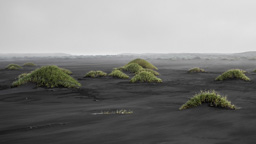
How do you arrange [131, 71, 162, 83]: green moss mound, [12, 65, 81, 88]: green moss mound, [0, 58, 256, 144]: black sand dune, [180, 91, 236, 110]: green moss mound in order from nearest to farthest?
[0, 58, 256, 144]: black sand dune < [180, 91, 236, 110]: green moss mound < [12, 65, 81, 88]: green moss mound < [131, 71, 162, 83]: green moss mound

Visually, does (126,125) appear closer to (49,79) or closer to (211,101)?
(211,101)

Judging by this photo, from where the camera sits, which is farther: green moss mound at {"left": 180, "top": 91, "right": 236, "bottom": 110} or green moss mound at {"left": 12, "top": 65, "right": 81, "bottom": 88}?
green moss mound at {"left": 12, "top": 65, "right": 81, "bottom": 88}

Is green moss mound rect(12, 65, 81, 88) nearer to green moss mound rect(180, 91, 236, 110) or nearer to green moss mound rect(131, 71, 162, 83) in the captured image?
green moss mound rect(131, 71, 162, 83)

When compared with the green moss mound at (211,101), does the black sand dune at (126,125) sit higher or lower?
lower

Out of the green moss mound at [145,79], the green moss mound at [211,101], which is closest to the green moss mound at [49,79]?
the green moss mound at [145,79]

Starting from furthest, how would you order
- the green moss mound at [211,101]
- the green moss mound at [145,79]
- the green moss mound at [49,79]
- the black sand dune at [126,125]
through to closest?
the green moss mound at [145,79] < the green moss mound at [49,79] < the green moss mound at [211,101] < the black sand dune at [126,125]

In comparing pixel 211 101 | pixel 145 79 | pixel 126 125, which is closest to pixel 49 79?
pixel 145 79

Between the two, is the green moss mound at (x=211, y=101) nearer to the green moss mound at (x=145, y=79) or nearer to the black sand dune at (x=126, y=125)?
the black sand dune at (x=126, y=125)

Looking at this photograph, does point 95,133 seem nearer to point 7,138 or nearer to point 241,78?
point 7,138

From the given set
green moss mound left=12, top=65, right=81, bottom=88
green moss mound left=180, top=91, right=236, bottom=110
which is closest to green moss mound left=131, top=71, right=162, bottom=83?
green moss mound left=12, top=65, right=81, bottom=88

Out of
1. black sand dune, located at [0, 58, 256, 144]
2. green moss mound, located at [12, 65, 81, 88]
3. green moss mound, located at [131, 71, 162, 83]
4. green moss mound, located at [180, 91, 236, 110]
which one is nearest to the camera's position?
black sand dune, located at [0, 58, 256, 144]

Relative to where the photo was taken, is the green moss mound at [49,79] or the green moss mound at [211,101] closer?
the green moss mound at [211,101]

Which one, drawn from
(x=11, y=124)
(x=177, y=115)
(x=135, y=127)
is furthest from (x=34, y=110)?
(x=177, y=115)

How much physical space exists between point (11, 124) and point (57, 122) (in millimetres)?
1384
